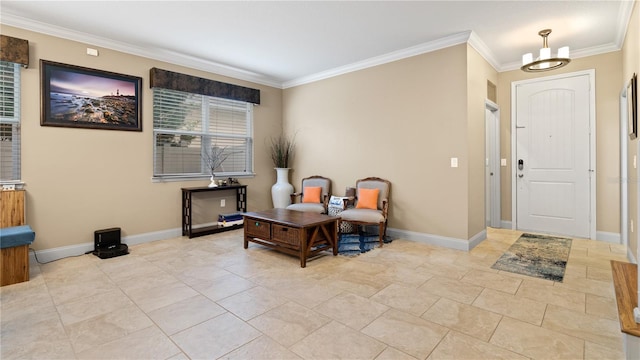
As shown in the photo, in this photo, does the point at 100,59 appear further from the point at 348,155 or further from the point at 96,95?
the point at 348,155

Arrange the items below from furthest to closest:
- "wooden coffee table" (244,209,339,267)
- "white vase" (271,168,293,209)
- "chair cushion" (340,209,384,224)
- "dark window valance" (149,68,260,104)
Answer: "white vase" (271,168,293,209) < "dark window valance" (149,68,260,104) < "chair cushion" (340,209,384,224) < "wooden coffee table" (244,209,339,267)

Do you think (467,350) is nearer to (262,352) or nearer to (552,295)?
(262,352)

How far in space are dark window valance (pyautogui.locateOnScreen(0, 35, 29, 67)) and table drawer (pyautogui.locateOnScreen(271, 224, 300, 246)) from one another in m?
3.31

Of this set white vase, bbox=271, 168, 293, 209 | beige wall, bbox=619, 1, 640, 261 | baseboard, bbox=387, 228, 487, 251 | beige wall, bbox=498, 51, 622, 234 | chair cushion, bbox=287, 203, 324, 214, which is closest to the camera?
beige wall, bbox=619, 1, 640, 261

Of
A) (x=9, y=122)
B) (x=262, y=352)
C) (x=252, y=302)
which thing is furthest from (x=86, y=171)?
(x=262, y=352)

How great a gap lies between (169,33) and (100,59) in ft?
3.28

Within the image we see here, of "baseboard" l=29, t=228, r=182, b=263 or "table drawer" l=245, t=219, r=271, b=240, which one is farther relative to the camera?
"table drawer" l=245, t=219, r=271, b=240

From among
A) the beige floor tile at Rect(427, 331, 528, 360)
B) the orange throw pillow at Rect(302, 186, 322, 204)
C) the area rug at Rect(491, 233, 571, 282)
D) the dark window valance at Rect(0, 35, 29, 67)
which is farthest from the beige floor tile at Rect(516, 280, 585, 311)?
the dark window valance at Rect(0, 35, 29, 67)

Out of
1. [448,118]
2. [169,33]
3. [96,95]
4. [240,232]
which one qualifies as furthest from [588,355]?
[96,95]

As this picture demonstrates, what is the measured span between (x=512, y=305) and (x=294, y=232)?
2.12 metres

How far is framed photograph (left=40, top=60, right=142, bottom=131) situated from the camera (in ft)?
12.1

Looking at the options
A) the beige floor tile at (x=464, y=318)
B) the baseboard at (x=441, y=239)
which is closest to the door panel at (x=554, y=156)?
the baseboard at (x=441, y=239)

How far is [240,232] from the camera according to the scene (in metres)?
5.11

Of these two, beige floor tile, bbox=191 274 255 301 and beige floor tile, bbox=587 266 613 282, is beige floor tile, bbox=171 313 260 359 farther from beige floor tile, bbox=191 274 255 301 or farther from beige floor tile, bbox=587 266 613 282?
beige floor tile, bbox=587 266 613 282
